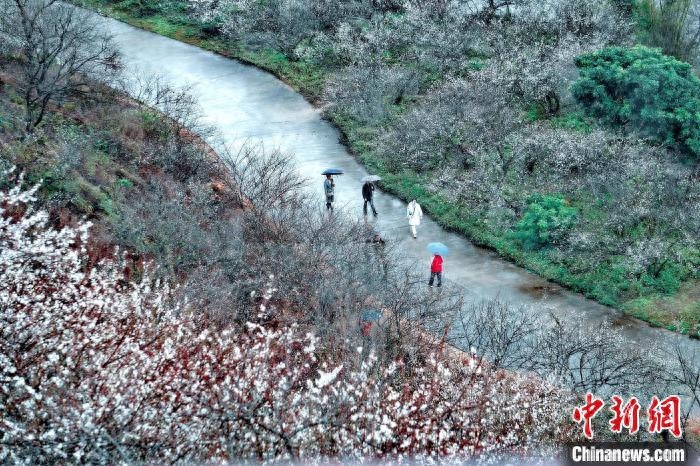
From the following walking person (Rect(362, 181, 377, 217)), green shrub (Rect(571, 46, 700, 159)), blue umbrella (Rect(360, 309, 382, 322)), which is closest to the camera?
blue umbrella (Rect(360, 309, 382, 322))

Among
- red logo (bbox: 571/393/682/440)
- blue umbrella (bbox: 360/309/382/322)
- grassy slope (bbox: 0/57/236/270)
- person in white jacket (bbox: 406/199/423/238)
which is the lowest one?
red logo (bbox: 571/393/682/440)

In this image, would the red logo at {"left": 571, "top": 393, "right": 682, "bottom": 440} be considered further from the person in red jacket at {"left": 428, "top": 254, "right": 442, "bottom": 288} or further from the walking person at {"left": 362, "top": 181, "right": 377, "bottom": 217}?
the walking person at {"left": 362, "top": 181, "right": 377, "bottom": 217}

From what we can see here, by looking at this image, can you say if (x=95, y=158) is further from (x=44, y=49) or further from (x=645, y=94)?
(x=645, y=94)

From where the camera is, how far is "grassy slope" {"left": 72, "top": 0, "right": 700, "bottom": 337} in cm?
1365

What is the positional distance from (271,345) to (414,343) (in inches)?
84.3

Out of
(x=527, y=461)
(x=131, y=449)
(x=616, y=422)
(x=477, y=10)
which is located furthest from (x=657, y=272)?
(x=477, y=10)

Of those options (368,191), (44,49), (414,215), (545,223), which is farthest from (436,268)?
(44,49)

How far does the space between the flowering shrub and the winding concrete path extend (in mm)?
3823

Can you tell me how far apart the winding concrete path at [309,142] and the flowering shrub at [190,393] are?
3823mm

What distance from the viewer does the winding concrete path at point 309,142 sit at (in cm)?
1424

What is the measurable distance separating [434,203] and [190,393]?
34.1 feet

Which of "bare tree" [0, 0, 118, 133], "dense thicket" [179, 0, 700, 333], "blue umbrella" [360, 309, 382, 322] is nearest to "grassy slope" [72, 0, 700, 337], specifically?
"dense thicket" [179, 0, 700, 333]

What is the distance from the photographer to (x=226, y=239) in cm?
1319

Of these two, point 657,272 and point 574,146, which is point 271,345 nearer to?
point 657,272
